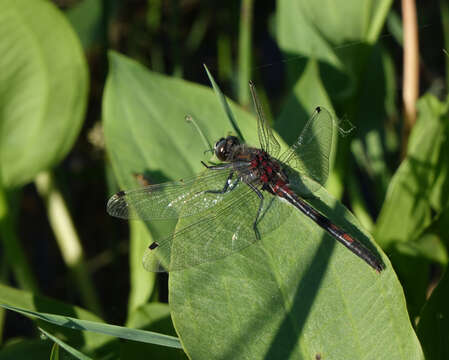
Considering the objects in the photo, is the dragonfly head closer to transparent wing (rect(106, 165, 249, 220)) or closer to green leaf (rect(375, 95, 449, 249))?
transparent wing (rect(106, 165, 249, 220))

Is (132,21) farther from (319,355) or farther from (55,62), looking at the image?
(319,355)

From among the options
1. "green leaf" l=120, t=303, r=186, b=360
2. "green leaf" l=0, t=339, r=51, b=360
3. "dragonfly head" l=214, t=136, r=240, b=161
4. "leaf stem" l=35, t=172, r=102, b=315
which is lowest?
"leaf stem" l=35, t=172, r=102, b=315

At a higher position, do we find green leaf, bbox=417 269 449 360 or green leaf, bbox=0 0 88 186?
green leaf, bbox=0 0 88 186

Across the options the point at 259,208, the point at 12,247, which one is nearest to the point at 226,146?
the point at 259,208

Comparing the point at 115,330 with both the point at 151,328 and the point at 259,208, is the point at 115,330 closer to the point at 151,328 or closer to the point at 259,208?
the point at 151,328

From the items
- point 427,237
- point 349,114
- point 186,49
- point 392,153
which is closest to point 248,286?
point 427,237

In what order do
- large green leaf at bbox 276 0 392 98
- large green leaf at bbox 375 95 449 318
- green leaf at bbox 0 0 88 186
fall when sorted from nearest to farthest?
large green leaf at bbox 375 95 449 318
green leaf at bbox 0 0 88 186
large green leaf at bbox 276 0 392 98

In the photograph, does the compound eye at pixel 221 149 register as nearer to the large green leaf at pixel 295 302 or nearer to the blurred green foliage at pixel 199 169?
the blurred green foliage at pixel 199 169

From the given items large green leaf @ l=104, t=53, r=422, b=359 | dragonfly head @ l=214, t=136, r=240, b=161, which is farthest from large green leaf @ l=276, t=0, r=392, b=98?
large green leaf @ l=104, t=53, r=422, b=359
